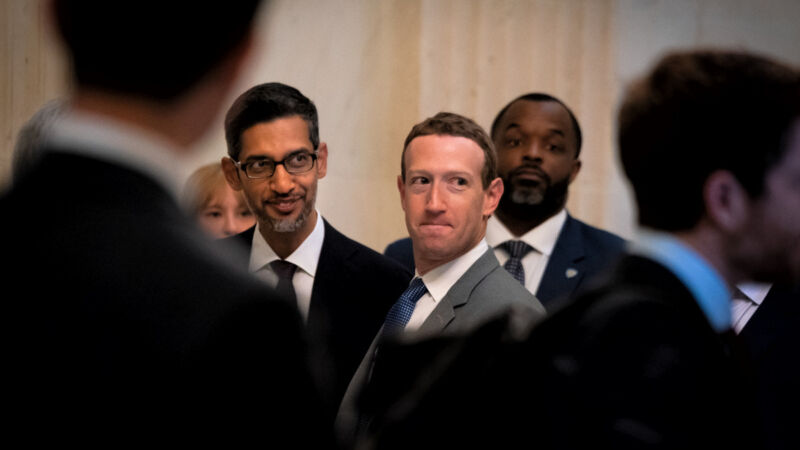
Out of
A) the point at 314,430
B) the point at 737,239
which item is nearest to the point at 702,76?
the point at 737,239

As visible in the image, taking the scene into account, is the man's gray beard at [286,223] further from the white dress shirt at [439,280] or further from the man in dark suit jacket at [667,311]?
the man in dark suit jacket at [667,311]

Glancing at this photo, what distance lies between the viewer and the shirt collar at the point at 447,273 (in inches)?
106

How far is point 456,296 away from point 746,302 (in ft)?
2.71

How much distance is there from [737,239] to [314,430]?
2.64 feet

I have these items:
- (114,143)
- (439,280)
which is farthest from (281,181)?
(114,143)

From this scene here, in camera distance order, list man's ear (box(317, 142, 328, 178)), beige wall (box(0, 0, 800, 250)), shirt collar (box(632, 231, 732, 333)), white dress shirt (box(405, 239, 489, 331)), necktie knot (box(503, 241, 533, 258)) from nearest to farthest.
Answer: shirt collar (box(632, 231, 732, 333))
white dress shirt (box(405, 239, 489, 331))
man's ear (box(317, 142, 328, 178))
necktie knot (box(503, 241, 533, 258))
beige wall (box(0, 0, 800, 250))

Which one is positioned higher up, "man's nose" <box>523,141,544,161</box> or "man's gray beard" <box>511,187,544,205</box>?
"man's nose" <box>523,141,544,161</box>

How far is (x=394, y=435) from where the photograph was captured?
1284 mm

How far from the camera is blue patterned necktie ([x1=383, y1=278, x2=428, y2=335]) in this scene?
8.77ft

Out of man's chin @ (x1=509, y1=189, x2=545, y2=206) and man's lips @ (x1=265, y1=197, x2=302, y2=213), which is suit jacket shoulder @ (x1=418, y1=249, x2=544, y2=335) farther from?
man's chin @ (x1=509, y1=189, x2=545, y2=206)

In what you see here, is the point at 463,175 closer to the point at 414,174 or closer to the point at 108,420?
the point at 414,174

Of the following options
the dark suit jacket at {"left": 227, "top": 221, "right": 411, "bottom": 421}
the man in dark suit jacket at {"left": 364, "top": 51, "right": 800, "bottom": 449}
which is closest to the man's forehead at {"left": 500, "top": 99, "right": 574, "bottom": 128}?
the dark suit jacket at {"left": 227, "top": 221, "right": 411, "bottom": 421}

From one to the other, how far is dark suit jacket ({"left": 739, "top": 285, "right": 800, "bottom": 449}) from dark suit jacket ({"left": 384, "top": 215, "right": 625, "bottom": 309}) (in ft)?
3.89

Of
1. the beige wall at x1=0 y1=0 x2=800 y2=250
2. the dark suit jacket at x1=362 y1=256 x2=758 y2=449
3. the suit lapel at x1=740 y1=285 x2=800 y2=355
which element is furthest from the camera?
the beige wall at x1=0 y1=0 x2=800 y2=250
